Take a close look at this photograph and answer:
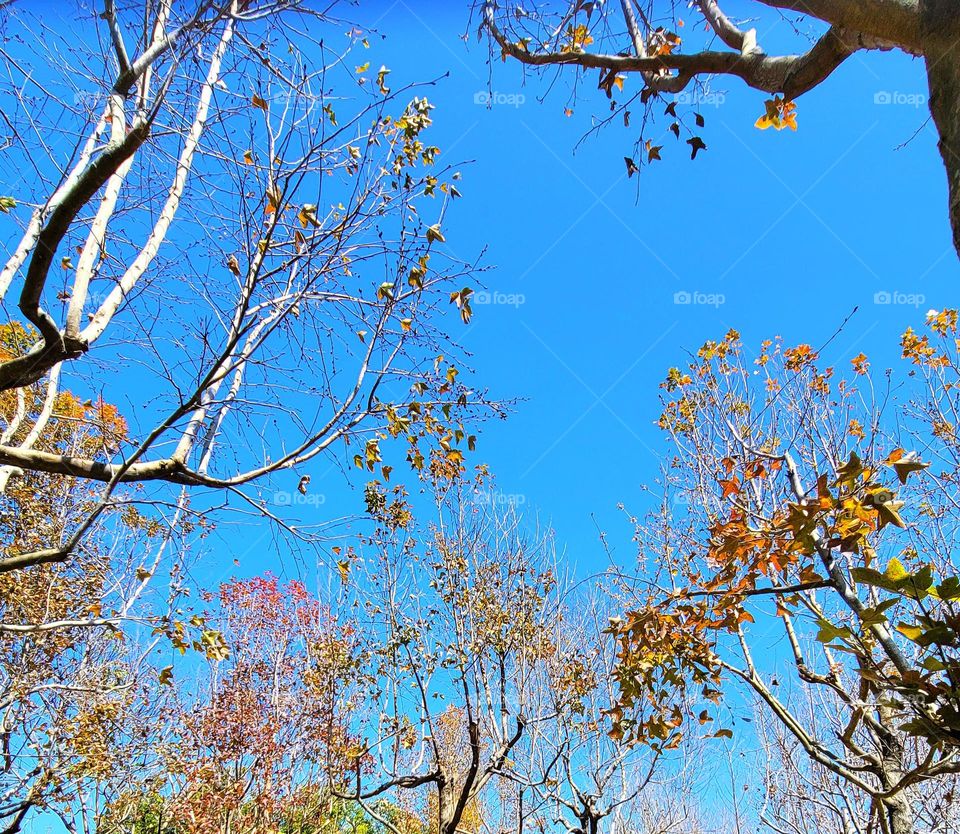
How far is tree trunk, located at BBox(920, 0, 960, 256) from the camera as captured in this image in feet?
3.62

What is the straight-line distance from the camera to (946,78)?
1175mm

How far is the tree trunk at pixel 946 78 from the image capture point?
1.10m

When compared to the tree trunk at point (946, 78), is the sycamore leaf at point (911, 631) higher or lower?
lower

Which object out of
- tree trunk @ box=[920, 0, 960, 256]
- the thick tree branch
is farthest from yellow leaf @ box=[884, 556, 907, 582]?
the thick tree branch

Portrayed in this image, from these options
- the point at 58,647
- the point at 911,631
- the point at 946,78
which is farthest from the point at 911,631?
the point at 58,647

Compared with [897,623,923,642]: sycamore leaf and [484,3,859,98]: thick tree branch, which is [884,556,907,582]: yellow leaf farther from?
[484,3,859,98]: thick tree branch

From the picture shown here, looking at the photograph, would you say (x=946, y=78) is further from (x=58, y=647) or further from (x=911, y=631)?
(x=58, y=647)

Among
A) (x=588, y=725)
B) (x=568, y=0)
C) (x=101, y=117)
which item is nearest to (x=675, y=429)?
(x=588, y=725)

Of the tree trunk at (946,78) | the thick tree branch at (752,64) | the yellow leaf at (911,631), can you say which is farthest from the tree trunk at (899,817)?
the thick tree branch at (752,64)

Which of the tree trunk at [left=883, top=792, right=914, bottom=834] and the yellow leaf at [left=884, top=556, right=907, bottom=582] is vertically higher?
the yellow leaf at [left=884, top=556, right=907, bottom=582]

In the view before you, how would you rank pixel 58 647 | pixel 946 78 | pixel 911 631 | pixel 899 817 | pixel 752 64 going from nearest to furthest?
pixel 911 631, pixel 946 78, pixel 752 64, pixel 899 817, pixel 58 647

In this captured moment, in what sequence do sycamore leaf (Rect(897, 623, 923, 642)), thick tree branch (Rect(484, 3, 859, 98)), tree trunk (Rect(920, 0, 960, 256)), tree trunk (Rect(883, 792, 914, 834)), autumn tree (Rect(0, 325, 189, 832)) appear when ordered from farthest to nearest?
autumn tree (Rect(0, 325, 189, 832)) < tree trunk (Rect(883, 792, 914, 834)) < thick tree branch (Rect(484, 3, 859, 98)) < tree trunk (Rect(920, 0, 960, 256)) < sycamore leaf (Rect(897, 623, 923, 642))

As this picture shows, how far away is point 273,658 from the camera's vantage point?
1037cm

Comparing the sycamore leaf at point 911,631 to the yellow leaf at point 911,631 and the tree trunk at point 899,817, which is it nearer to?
the yellow leaf at point 911,631
